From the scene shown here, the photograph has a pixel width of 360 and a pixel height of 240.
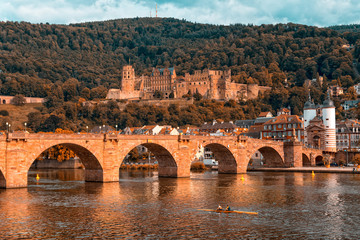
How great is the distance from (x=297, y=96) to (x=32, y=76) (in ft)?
332

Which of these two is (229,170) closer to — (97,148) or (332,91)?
(97,148)

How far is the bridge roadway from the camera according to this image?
161 ft

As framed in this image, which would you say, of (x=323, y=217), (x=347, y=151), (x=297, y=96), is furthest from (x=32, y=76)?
(x=323, y=217)

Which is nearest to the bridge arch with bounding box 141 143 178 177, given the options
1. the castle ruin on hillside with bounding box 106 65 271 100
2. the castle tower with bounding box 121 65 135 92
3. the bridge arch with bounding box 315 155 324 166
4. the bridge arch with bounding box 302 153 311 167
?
the bridge arch with bounding box 302 153 311 167

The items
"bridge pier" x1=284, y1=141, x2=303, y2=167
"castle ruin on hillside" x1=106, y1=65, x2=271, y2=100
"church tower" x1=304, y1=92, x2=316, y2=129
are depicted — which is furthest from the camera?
"castle ruin on hillside" x1=106, y1=65, x2=271, y2=100

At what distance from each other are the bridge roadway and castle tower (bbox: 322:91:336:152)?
12181 mm

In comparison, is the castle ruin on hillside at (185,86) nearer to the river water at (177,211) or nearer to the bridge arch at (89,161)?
the bridge arch at (89,161)

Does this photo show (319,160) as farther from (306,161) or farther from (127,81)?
(127,81)

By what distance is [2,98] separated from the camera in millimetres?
159250

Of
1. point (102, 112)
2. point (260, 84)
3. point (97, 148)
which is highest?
point (260, 84)

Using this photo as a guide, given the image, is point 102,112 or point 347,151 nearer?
point 347,151

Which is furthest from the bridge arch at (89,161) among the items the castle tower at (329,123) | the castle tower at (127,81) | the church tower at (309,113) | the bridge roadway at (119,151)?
the castle tower at (127,81)

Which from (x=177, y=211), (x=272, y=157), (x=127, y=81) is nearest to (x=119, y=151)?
(x=177, y=211)

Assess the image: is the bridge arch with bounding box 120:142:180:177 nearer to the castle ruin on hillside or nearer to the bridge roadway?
the bridge roadway
